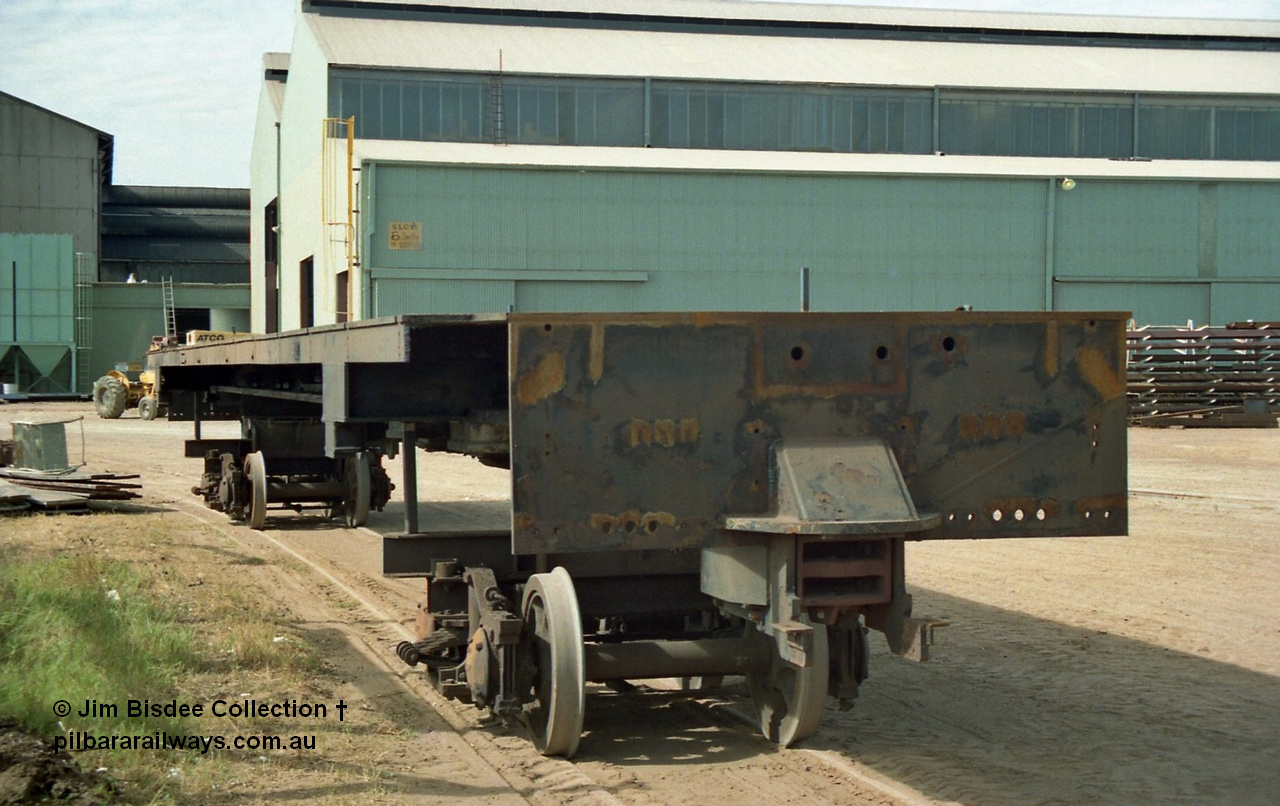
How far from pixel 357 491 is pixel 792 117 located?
26265 millimetres

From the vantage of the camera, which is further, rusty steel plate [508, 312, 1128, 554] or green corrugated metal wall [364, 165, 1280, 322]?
green corrugated metal wall [364, 165, 1280, 322]

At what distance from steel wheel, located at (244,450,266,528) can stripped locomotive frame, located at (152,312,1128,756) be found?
25.8ft

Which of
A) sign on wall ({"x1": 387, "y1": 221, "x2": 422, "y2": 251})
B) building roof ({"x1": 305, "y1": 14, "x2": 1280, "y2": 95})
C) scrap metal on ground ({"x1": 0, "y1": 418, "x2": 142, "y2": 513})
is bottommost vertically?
scrap metal on ground ({"x1": 0, "y1": 418, "x2": 142, "y2": 513})

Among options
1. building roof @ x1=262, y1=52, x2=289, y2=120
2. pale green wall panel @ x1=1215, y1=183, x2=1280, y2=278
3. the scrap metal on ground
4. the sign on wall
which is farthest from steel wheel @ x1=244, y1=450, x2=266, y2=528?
building roof @ x1=262, y1=52, x2=289, y2=120

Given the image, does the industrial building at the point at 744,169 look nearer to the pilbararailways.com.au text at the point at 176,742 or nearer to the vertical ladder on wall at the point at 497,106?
the vertical ladder on wall at the point at 497,106

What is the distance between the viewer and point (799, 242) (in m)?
33.4

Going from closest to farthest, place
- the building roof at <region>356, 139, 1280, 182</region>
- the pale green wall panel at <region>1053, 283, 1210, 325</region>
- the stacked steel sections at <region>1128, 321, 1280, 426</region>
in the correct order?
the stacked steel sections at <region>1128, 321, 1280, 426</region>, the building roof at <region>356, 139, 1280, 182</region>, the pale green wall panel at <region>1053, 283, 1210, 325</region>

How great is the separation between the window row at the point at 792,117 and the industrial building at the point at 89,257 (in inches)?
641

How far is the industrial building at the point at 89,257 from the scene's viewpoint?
162 feet

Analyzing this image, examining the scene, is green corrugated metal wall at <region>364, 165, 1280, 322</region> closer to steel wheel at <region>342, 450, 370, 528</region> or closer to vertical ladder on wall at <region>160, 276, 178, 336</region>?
steel wheel at <region>342, 450, 370, 528</region>

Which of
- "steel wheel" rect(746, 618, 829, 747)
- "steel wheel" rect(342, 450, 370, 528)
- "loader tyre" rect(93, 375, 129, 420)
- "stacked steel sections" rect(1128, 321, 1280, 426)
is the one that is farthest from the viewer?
"loader tyre" rect(93, 375, 129, 420)

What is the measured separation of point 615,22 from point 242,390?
32765 mm

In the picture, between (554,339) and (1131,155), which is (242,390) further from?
(1131,155)

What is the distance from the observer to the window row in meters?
36.4
